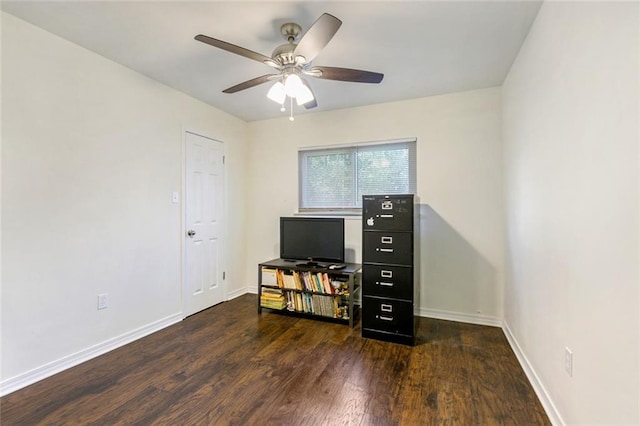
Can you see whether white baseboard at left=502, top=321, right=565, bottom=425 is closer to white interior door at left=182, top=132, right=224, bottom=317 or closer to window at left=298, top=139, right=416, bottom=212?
window at left=298, top=139, right=416, bottom=212

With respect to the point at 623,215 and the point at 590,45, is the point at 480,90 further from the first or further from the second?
the point at 623,215

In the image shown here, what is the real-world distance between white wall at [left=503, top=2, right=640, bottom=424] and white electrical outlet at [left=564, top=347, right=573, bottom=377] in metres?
0.03

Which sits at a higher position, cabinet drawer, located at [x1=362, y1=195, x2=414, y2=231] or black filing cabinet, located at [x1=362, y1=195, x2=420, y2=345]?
cabinet drawer, located at [x1=362, y1=195, x2=414, y2=231]

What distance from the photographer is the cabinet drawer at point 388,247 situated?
8.64 feet

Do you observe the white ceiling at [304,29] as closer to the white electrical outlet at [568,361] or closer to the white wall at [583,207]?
the white wall at [583,207]

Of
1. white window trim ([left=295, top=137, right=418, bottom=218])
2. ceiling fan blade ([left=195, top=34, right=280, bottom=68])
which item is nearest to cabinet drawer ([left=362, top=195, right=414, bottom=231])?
white window trim ([left=295, top=137, right=418, bottom=218])

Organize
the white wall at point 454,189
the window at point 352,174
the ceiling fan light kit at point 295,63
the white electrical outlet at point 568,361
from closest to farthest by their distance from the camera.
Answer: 1. the white electrical outlet at point 568,361
2. the ceiling fan light kit at point 295,63
3. the white wall at point 454,189
4. the window at point 352,174

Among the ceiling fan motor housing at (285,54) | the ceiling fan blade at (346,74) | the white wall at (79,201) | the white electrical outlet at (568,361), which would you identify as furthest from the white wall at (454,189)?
the white wall at (79,201)

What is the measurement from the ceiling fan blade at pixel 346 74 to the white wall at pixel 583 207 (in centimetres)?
101

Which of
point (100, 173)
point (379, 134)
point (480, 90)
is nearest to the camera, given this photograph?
point (100, 173)

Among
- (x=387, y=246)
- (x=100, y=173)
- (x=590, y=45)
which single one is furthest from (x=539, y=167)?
(x=100, y=173)

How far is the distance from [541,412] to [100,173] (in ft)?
11.5

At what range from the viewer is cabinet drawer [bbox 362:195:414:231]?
8.61ft

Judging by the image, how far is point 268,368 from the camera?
2217mm
